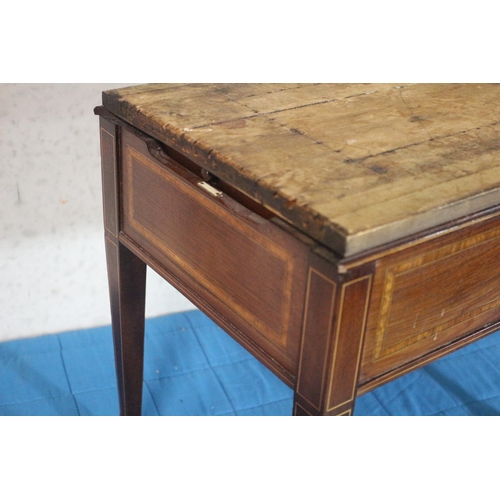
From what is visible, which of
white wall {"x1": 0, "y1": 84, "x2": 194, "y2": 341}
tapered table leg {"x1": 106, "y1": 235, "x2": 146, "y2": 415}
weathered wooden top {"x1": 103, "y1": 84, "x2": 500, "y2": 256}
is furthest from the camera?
white wall {"x1": 0, "y1": 84, "x2": 194, "y2": 341}

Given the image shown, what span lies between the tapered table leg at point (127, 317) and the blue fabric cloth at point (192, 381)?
0.39 feet

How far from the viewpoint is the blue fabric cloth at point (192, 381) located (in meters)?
1.49

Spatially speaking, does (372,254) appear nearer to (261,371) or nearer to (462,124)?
(462,124)

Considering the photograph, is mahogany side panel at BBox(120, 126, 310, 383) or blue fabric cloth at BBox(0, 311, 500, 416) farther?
blue fabric cloth at BBox(0, 311, 500, 416)

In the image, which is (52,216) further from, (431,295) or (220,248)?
(431,295)

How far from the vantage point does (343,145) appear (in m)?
0.87

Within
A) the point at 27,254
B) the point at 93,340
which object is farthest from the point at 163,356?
the point at 27,254

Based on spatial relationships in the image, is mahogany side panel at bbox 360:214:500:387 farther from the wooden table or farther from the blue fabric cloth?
the blue fabric cloth

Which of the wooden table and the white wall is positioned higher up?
the wooden table

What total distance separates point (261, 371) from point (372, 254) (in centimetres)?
92

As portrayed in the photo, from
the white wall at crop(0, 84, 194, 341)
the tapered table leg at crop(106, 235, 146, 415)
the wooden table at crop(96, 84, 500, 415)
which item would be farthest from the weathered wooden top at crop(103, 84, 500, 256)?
the white wall at crop(0, 84, 194, 341)

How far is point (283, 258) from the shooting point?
0.80 metres

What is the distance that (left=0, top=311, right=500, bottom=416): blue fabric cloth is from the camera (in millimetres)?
1488

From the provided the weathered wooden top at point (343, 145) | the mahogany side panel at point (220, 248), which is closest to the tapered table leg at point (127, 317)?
the mahogany side panel at point (220, 248)
